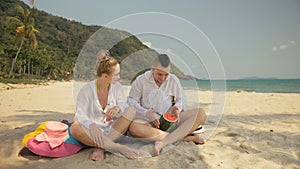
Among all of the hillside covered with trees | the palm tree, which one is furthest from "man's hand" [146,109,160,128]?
the palm tree

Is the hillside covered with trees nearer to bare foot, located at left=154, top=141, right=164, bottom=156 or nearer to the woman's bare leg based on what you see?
the woman's bare leg

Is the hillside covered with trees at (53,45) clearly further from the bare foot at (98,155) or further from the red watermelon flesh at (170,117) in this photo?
the bare foot at (98,155)

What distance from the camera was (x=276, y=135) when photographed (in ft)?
11.7

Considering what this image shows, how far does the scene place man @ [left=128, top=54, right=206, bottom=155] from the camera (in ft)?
9.34

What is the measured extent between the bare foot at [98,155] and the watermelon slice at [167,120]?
0.80 meters

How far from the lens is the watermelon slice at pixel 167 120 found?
286cm

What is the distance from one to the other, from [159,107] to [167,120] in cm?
31

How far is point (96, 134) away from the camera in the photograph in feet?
8.26

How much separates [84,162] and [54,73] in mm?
47155

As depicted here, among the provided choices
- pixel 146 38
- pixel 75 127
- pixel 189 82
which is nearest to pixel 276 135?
pixel 189 82

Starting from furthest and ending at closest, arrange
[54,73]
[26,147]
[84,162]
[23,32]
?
[54,73]
[23,32]
[26,147]
[84,162]

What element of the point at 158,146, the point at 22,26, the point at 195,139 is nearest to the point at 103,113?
the point at 158,146

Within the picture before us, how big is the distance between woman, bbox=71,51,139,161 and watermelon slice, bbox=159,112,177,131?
1.28 feet

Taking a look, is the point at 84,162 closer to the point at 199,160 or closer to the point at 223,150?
the point at 199,160
